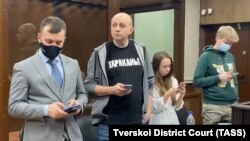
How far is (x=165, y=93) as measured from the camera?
8.93 feet

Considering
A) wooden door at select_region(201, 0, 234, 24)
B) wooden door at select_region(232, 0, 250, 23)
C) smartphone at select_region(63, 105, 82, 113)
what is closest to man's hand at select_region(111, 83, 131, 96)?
smartphone at select_region(63, 105, 82, 113)

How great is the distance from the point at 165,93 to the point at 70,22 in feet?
5.29

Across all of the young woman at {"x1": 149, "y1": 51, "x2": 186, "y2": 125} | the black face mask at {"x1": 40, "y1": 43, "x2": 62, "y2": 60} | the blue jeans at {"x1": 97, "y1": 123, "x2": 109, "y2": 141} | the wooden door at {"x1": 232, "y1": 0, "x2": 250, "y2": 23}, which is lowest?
the blue jeans at {"x1": 97, "y1": 123, "x2": 109, "y2": 141}

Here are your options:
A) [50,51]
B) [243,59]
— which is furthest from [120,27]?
[243,59]

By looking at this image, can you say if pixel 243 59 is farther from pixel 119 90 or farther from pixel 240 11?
pixel 119 90

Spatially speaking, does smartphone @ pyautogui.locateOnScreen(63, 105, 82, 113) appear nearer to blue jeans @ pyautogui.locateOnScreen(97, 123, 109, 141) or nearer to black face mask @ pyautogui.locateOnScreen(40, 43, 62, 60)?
black face mask @ pyautogui.locateOnScreen(40, 43, 62, 60)

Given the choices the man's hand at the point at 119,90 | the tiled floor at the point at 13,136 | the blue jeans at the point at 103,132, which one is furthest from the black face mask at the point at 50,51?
the tiled floor at the point at 13,136

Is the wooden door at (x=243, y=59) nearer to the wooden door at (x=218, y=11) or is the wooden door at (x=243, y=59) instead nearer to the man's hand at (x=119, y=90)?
the wooden door at (x=218, y=11)

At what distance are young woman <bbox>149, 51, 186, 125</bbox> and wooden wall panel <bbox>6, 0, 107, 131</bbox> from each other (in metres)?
1.25

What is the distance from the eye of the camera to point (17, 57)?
3322 millimetres

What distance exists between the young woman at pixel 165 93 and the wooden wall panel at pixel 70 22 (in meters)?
1.25

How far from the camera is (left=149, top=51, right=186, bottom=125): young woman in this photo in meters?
2.68

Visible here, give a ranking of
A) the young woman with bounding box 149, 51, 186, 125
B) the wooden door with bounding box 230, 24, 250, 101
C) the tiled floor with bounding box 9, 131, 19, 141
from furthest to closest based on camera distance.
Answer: the wooden door with bounding box 230, 24, 250, 101, the tiled floor with bounding box 9, 131, 19, 141, the young woman with bounding box 149, 51, 186, 125

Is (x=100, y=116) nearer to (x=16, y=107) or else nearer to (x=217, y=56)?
(x=16, y=107)
